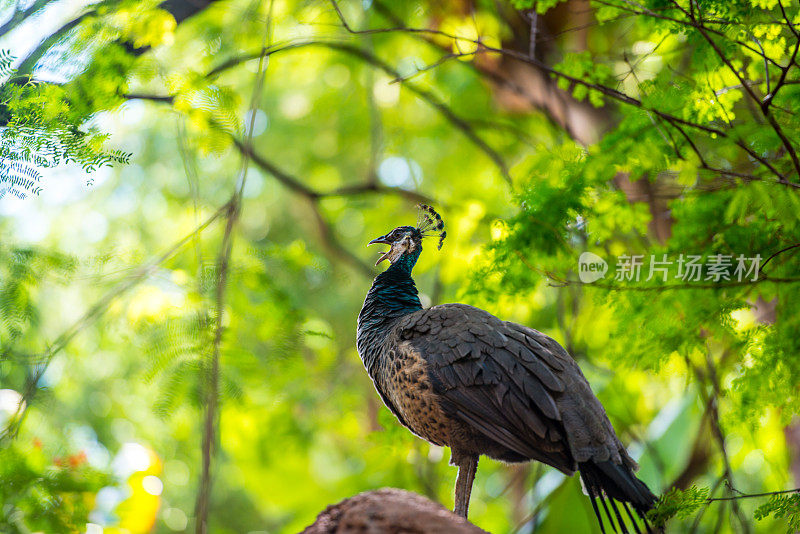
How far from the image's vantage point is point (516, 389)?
102 inches

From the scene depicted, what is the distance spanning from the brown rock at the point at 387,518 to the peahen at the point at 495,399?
0.38 meters

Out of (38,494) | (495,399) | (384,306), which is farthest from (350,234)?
(495,399)

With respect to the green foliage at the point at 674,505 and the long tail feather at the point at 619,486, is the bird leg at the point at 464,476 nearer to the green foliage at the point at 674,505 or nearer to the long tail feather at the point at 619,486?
the long tail feather at the point at 619,486

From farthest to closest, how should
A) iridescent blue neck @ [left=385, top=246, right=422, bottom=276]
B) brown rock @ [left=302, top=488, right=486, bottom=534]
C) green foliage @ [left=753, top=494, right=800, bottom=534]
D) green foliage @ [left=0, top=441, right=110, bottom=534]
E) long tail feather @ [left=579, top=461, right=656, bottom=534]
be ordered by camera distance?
iridescent blue neck @ [left=385, top=246, right=422, bottom=276]
green foliage @ [left=0, top=441, right=110, bottom=534]
green foliage @ [left=753, top=494, right=800, bottom=534]
long tail feather @ [left=579, top=461, right=656, bottom=534]
brown rock @ [left=302, top=488, right=486, bottom=534]

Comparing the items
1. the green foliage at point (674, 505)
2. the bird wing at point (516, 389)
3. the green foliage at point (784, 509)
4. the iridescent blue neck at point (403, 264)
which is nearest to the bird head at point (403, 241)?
the iridescent blue neck at point (403, 264)

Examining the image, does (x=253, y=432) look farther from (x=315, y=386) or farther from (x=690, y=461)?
(x=690, y=461)

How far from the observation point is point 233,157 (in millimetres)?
6500

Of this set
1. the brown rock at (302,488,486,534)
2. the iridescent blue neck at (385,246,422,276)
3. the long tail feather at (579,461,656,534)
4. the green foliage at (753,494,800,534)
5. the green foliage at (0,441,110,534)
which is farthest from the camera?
the iridescent blue neck at (385,246,422,276)

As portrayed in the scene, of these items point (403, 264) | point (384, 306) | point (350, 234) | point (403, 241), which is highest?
point (350, 234)

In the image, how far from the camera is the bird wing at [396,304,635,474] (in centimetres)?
248

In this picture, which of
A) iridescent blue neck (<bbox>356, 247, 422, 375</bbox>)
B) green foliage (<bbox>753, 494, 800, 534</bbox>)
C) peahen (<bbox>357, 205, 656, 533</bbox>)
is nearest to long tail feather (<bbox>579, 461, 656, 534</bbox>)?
peahen (<bbox>357, 205, 656, 533</bbox>)

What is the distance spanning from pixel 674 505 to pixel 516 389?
73 cm

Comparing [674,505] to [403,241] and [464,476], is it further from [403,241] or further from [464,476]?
[403,241]

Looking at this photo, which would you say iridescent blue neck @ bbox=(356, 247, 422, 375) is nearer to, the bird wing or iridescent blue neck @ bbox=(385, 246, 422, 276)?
iridescent blue neck @ bbox=(385, 246, 422, 276)
